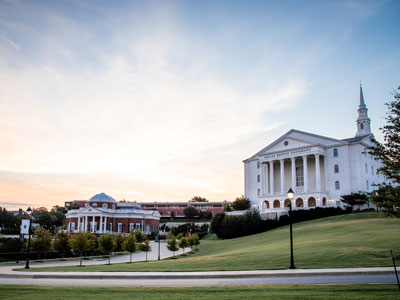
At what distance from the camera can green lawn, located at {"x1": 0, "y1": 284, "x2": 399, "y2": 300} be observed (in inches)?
491

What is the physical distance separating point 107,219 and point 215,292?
2972 inches

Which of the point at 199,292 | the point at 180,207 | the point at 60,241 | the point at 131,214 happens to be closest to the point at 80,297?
the point at 199,292

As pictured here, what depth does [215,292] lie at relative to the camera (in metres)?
14.4

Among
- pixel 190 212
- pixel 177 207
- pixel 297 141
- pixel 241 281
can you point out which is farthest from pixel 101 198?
pixel 241 281

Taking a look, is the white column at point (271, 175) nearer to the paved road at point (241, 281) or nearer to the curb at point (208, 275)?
the curb at point (208, 275)

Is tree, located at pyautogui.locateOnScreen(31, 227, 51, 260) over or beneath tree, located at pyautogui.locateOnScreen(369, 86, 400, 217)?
beneath

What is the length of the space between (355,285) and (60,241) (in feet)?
123

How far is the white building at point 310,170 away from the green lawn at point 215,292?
2282 inches

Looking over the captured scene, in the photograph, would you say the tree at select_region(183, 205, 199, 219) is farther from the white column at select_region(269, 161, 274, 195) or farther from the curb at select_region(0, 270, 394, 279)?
the curb at select_region(0, 270, 394, 279)

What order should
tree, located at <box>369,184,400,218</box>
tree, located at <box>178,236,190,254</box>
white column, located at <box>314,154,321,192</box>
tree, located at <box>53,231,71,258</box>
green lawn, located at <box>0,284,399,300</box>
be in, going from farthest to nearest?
white column, located at <box>314,154,321,192</box> < tree, located at <box>178,236,190,254</box> < tree, located at <box>53,231,71,258</box> < tree, located at <box>369,184,400,218</box> < green lawn, located at <box>0,284,399,300</box>

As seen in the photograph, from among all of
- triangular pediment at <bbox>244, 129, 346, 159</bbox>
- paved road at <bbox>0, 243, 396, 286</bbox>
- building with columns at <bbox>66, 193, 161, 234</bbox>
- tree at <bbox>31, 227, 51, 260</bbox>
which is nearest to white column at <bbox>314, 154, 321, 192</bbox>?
triangular pediment at <bbox>244, 129, 346, 159</bbox>

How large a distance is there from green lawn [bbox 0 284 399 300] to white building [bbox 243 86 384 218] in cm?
5795

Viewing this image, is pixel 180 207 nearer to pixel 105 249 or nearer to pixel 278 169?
pixel 278 169

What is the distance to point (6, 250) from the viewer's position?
4300cm
